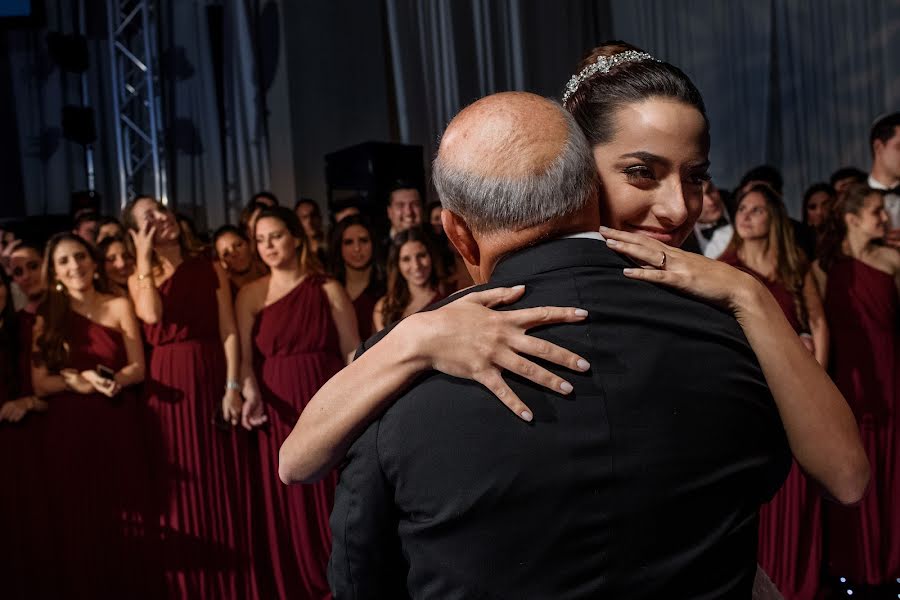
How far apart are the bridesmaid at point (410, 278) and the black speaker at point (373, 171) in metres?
2.32

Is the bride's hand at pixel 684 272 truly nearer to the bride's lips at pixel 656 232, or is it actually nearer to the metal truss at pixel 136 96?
the bride's lips at pixel 656 232

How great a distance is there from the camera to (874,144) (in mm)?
5297

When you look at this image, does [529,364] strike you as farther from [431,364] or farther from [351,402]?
[351,402]

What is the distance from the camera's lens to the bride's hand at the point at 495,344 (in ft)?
3.60

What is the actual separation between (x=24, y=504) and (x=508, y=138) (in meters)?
4.03

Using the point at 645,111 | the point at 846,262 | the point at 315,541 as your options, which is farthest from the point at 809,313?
the point at 645,111

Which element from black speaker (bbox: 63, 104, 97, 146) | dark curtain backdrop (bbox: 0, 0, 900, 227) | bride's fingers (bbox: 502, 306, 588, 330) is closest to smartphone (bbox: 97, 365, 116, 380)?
bride's fingers (bbox: 502, 306, 588, 330)

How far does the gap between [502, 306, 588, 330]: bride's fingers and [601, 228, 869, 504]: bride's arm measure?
0.33ft

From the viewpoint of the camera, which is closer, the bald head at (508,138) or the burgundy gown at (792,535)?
the bald head at (508,138)

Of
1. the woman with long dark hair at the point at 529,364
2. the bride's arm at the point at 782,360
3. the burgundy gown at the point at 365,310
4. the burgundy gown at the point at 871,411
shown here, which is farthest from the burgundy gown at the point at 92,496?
the bride's arm at the point at 782,360

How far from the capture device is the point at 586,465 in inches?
42.6

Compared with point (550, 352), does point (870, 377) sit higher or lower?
lower

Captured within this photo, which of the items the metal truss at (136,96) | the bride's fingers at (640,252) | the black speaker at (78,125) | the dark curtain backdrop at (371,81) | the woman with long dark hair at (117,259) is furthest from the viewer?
the dark curtain backdrop at (371,81)

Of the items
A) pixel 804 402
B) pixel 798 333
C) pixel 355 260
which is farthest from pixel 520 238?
pixel 355 260
